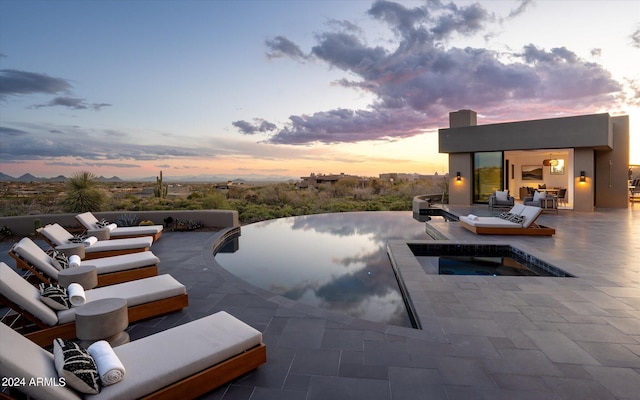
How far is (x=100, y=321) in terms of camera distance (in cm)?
283

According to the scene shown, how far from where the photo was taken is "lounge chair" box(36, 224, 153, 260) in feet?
20.8

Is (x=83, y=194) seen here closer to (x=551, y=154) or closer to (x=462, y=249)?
(x=462, y=249)

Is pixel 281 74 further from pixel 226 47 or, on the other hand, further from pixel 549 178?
pixel 549 178

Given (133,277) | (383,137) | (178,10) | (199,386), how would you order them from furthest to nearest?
(383,137), (178,10), (133,277), (199,386)

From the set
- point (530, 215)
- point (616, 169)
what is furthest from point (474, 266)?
point (616, 169)

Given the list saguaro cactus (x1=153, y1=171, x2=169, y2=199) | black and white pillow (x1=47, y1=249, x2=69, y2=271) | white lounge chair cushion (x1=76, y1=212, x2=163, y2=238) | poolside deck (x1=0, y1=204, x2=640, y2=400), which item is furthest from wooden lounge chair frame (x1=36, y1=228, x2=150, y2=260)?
saguaro cactus (x1=153, y1=171, x2=169, y2=199)

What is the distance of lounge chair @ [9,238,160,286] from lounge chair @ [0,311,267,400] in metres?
2.71

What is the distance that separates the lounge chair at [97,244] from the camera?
6348 mm

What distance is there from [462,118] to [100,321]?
1720 cm

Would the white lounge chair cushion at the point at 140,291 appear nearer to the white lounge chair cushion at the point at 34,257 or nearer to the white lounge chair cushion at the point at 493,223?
the white lounge chair cushion at the point at 34,257

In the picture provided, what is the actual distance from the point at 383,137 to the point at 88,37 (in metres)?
16.7

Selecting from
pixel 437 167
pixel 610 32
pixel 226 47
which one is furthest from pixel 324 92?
pixel 437 167

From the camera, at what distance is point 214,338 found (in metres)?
2.66

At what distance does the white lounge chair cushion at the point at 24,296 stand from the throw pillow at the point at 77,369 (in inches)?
46.4
